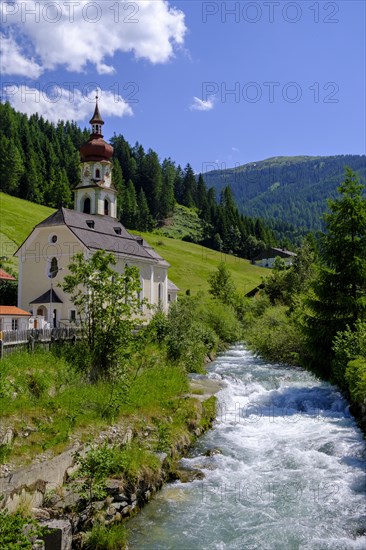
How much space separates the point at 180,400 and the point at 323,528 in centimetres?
922

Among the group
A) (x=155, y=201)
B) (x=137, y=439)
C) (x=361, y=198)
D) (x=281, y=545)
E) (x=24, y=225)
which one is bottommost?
(x=281, y=545)

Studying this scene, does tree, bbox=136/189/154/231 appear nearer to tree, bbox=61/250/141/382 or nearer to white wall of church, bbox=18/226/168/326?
white wall of church, bbox=18/226/168/326

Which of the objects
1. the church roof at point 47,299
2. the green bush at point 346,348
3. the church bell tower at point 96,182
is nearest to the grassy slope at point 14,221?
the church bell tower at point 96,182

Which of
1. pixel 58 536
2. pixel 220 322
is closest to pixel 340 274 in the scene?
pixel 58 536

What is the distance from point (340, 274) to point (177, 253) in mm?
77030

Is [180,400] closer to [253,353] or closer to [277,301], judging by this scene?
[253,353]

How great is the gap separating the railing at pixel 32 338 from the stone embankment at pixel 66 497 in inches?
245

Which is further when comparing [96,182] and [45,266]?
[96,182]

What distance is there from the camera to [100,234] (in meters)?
41.9

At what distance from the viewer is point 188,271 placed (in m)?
88.6

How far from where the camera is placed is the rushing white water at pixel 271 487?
37.6 feet

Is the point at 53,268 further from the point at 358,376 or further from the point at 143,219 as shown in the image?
the point at 143,219

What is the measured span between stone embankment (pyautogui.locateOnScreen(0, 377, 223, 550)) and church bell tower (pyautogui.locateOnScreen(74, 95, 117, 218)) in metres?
42.4

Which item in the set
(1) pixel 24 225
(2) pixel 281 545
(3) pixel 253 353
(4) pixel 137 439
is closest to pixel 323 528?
(2) pixel 281 545
